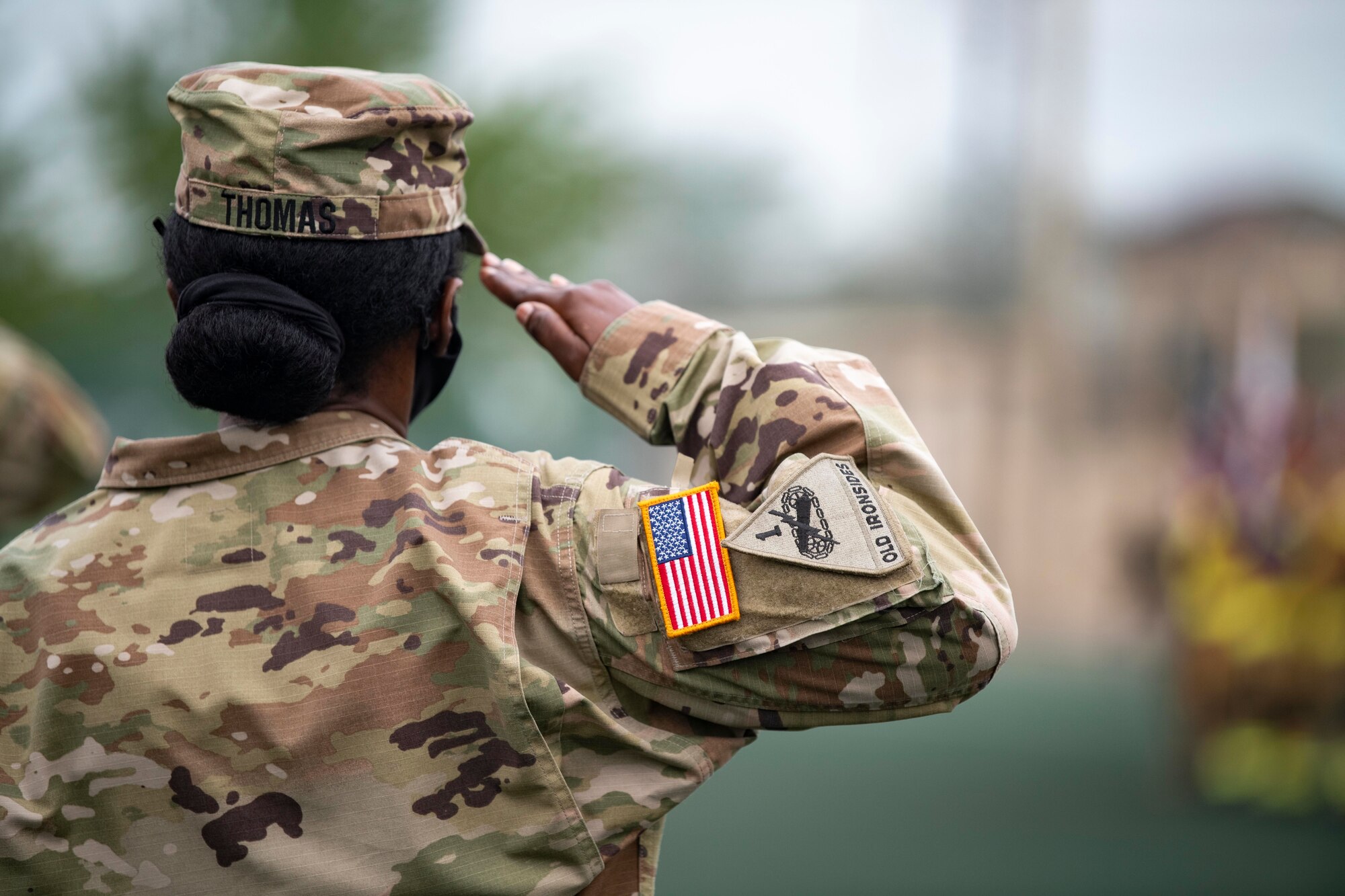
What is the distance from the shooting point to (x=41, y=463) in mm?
3986

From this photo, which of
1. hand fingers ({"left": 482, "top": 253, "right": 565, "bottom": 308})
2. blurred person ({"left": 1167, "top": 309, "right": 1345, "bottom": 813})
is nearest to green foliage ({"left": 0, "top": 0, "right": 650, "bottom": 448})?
blurred person ({"left": 1167, "top": 309, "right": 1345, "bottom": 813})

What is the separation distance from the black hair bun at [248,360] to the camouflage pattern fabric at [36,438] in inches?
117

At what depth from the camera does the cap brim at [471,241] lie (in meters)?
1.54

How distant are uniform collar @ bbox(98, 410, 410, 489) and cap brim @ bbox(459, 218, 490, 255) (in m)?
0.32

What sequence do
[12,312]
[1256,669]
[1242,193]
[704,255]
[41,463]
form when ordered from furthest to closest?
1. [704,255]
2. [1242,193]
3. [12,312]
4. [1256,669]
5. [41,463]

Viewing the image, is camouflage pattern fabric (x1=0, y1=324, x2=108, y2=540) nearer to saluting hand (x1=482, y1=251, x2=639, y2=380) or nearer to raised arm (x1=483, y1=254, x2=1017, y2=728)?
saluting hand (x1=482, y1=251, x2=639, y2=380)

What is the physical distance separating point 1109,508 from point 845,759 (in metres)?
6.97

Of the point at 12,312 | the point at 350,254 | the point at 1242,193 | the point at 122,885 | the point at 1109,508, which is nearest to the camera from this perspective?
the point at 122,885

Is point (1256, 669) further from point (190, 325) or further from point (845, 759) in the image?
point (190, 325)

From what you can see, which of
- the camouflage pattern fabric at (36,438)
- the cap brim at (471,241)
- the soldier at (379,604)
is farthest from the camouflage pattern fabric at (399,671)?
the camouflage pattern fabric at (36,438)

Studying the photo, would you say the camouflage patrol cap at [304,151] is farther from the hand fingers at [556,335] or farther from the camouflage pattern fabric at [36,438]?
the camouflage pattern fabric at [36,438]

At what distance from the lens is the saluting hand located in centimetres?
155

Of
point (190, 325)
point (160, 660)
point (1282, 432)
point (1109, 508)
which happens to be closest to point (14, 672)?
point (160, 660)

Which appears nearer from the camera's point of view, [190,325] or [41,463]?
[190,325]
